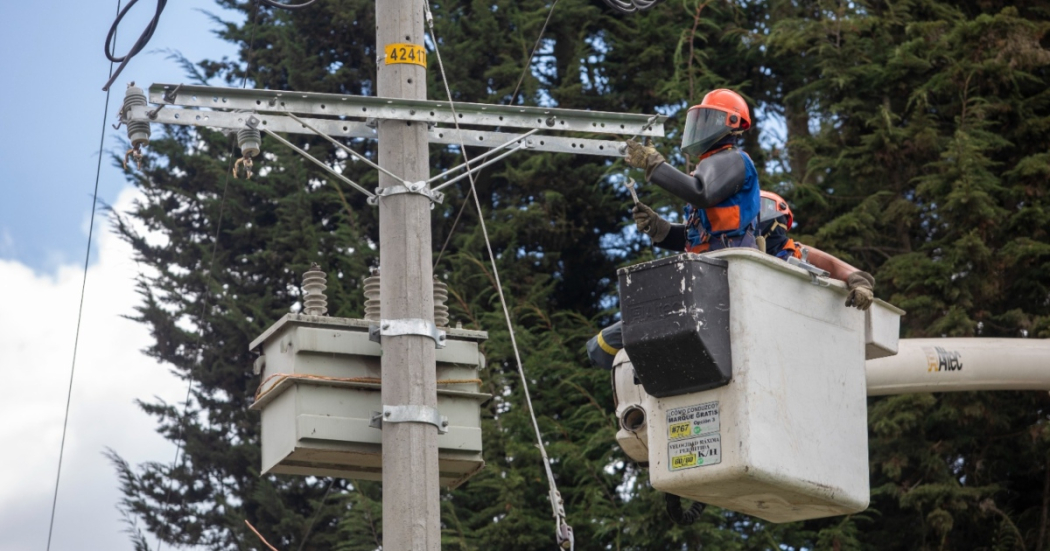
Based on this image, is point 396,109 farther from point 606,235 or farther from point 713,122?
point 606,235

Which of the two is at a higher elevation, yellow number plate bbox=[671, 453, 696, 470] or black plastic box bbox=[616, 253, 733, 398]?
black plastic box bbox=[616, 253, 733, 398]

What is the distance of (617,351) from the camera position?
8.71 m

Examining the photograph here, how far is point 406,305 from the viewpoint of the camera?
8742 mm

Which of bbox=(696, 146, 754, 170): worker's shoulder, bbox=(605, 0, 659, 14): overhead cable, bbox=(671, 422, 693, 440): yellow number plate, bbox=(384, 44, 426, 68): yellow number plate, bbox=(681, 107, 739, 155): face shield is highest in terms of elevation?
bbox=(605, 0, 659, 14): overhead cable

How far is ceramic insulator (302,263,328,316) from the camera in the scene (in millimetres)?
9391

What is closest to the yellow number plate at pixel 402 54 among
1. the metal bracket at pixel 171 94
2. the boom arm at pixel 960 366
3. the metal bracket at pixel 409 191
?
the metal bracket at pixel 409 191

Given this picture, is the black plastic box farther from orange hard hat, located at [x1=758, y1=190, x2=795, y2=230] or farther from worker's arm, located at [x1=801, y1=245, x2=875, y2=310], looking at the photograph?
orange hard hat, located at [x1=758, y1=190, x2=795, y2=230]

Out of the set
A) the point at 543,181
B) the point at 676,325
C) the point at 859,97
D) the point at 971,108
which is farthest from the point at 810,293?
the point at 543,181

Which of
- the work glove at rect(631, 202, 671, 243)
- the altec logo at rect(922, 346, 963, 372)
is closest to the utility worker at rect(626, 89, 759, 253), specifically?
the work glove at rect(631, 202, 671, 243)

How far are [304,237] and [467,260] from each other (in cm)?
234

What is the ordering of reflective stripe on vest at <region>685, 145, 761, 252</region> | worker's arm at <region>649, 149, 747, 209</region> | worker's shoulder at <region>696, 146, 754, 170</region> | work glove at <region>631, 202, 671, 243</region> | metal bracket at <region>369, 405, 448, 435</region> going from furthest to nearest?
metal bracket at <region>369, 405, 448, 435</region>
work glove at <region>631, 202, 671, 243</region>
reflective stripe on vest at <region>685, 145, 761, 252</region>
worker's shoulder at <region>696, 146, 754, 170</region>
worker's arm at <region>649, 149, 747, 209</region>

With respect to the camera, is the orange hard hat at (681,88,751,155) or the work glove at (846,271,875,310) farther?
the orange hard hat at (681,88,751,155)

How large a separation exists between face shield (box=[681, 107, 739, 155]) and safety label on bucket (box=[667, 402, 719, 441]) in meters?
1.44

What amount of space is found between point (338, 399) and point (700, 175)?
254 cm
